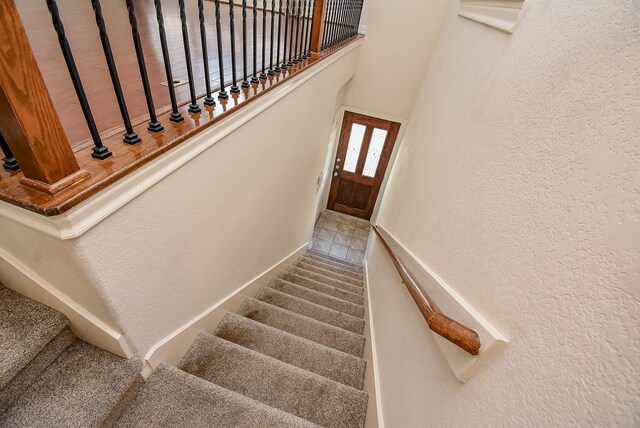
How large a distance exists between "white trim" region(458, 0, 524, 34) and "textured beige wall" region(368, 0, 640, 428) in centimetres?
7

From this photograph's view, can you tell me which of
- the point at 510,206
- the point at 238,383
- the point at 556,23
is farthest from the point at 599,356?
the point at 238,383

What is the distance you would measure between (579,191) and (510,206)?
0.74ft

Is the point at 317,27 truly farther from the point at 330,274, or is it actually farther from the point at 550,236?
the point at 330,274

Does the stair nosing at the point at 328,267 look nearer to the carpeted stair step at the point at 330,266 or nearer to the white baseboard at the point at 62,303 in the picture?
the carpeted stair step at the point at 330,266

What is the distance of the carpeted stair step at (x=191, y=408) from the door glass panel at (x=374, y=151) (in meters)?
4.81

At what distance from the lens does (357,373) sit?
1697mm

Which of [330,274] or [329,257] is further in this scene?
[329,257]

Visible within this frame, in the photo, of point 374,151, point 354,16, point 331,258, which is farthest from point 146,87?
point 374,151

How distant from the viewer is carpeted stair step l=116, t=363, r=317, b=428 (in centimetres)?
114

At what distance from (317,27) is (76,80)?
2004 mm

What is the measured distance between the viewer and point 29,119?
2.11 ft

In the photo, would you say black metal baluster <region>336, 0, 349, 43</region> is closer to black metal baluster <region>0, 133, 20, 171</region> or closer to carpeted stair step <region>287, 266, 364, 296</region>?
carpeted stair step <region>287, 266, 364, 296</region>

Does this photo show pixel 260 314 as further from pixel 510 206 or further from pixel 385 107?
pixel 385 107

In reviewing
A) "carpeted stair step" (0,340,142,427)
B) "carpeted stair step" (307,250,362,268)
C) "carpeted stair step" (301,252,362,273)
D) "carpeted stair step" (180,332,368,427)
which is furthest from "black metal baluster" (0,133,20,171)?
"carpeted stair step" (307,250,362,268)
